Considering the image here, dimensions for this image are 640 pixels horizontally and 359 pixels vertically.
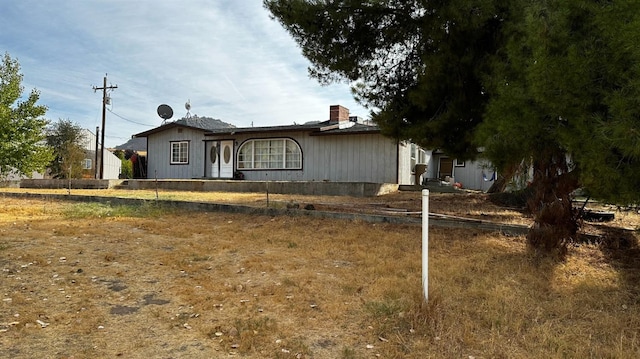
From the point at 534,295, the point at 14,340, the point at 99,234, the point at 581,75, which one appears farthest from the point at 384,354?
the point at 99,234

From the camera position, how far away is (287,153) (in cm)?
1772

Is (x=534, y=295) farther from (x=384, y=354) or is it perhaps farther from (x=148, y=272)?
(x=148, y=272)

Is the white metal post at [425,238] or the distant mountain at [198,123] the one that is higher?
the distant mountain at [198,123]

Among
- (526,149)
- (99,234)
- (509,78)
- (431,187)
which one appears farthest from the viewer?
(431,187)

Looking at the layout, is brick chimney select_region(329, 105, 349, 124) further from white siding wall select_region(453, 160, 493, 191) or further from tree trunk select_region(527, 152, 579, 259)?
tree trunk select_region(527, 152, 579, 259)

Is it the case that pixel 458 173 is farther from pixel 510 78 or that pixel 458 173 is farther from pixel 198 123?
pixel 510 78

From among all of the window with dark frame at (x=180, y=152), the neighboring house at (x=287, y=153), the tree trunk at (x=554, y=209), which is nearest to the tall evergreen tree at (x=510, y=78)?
the tree trunk at (x=554, y=209)

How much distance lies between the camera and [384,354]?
2541 millimetres

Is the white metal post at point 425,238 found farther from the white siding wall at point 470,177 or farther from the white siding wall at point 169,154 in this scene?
the white siding wall at point 470,177

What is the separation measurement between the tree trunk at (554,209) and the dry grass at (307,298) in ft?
0.77

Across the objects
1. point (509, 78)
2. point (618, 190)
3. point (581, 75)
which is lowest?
point (618, 190)

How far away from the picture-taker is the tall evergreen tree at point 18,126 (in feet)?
28.9

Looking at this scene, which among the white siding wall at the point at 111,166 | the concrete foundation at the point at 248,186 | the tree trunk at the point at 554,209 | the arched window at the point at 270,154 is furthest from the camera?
the white siding wall at the point at 111,166

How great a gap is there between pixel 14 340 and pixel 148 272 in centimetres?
161
